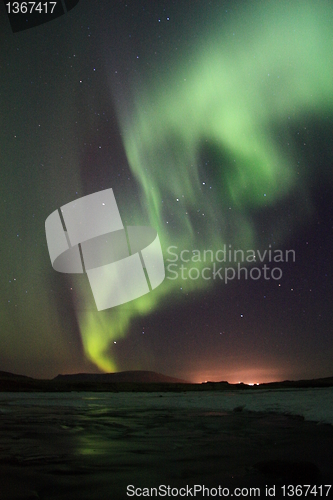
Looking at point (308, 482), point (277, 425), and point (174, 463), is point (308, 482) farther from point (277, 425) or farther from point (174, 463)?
point (277, 425)

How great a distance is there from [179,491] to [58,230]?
2023cm

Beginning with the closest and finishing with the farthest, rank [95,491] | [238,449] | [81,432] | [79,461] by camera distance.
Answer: [95,491], [79,461], [238,449], [81,432]

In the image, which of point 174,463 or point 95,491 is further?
point 174,463

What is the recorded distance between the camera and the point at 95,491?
4.60 m

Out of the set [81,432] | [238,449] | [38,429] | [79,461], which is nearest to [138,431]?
[81,432]

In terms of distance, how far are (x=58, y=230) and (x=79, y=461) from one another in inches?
731

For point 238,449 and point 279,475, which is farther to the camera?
point 238,449

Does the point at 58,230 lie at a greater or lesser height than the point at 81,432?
greater

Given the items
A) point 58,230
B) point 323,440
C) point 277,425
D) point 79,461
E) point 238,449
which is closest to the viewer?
point 79,461

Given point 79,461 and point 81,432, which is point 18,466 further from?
point 81,432

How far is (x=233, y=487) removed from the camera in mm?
4801

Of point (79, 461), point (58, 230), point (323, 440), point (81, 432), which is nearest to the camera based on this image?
point (79, 461)

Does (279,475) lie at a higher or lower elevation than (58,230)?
lower

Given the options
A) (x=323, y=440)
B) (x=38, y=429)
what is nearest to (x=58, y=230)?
(x=38, y=429)
